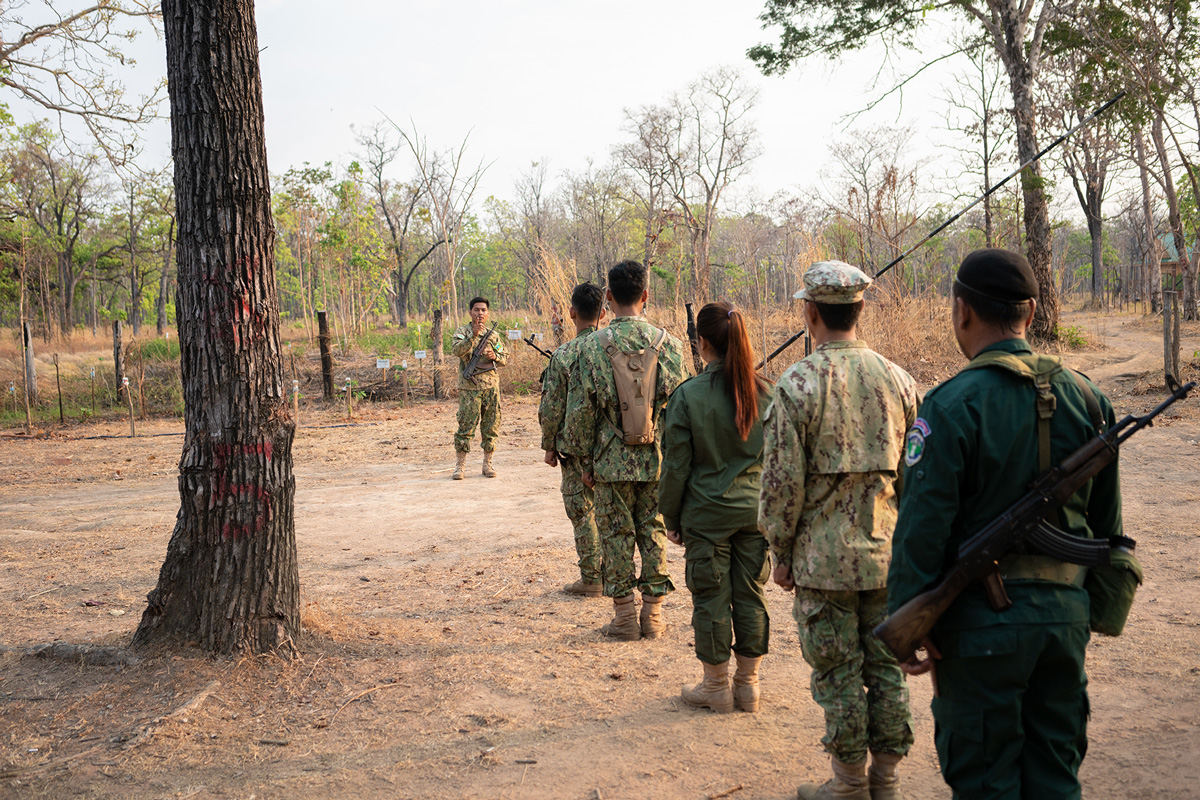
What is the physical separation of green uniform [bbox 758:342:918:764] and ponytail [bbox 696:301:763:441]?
0.62 metres

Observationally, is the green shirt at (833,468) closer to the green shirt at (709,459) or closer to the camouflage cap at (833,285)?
the camouflage cap at (833,285)

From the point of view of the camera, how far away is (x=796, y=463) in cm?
255

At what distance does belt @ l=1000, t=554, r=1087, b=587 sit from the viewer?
1.88 m

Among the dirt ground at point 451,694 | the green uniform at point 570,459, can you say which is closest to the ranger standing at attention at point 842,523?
the dirt ground at point 451,694

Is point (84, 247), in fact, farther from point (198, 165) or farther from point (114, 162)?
point (198, 165)

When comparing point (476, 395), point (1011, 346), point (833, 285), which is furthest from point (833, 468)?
point (476, 395)

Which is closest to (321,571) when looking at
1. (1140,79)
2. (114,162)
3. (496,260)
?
(114,162)

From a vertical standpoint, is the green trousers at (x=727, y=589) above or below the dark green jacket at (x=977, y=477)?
below

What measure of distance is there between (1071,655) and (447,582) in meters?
4.20

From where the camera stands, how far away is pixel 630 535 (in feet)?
14.0

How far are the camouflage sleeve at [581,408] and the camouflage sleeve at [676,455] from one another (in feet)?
3.13

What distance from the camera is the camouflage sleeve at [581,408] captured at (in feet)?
14.0

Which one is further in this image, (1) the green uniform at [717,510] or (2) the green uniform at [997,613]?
(1) the green uniform at [717,510]

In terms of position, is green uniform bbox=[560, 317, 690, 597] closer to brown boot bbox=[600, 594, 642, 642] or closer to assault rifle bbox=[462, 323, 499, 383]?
brown boot bbox=[600, 594, 642, 642]
